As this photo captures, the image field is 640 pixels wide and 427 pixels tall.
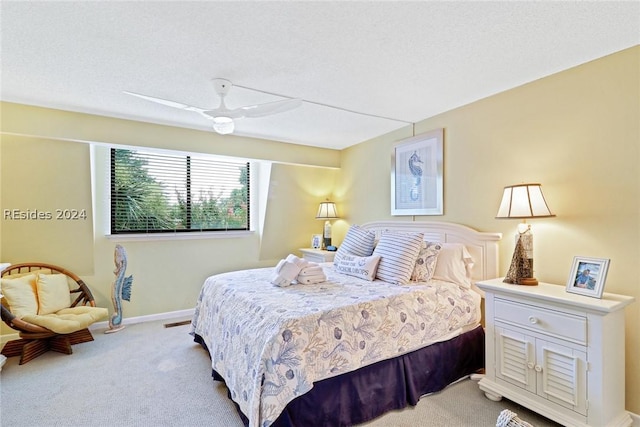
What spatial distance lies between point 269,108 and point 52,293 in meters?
2.95

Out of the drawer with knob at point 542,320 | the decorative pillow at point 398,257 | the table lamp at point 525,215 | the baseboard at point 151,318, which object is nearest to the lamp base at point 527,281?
the table lamp at point 525,215

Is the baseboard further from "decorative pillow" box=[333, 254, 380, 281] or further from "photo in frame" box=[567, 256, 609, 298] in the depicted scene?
"photo in frame" box=[567, 256, 609, 298]

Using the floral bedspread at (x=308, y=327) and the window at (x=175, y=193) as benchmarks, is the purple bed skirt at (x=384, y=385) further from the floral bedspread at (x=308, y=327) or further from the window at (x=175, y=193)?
the window at (x=175, y=193)

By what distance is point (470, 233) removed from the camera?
2.92m

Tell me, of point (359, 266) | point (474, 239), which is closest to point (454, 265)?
point (474, 239)

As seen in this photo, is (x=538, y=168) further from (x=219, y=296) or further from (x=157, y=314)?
(x=157, y=314)

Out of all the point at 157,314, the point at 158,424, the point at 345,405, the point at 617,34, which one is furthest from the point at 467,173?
the point at 157,314

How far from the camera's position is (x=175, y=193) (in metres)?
4.16

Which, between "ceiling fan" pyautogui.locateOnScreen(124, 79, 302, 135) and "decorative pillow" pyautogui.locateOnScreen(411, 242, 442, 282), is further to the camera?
"decorative pillow" pyautogui.locateOnScreen(411, 242, 442, 282)

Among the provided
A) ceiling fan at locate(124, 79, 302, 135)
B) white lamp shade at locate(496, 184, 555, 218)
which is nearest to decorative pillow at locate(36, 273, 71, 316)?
ceiling fan at locate(124, 79, 302, 135)

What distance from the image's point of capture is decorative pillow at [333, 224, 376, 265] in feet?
10.8

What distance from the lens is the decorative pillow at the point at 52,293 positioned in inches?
119

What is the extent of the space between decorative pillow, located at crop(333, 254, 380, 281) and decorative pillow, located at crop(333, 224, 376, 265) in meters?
0.14

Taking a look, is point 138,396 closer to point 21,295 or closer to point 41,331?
point 41,331
